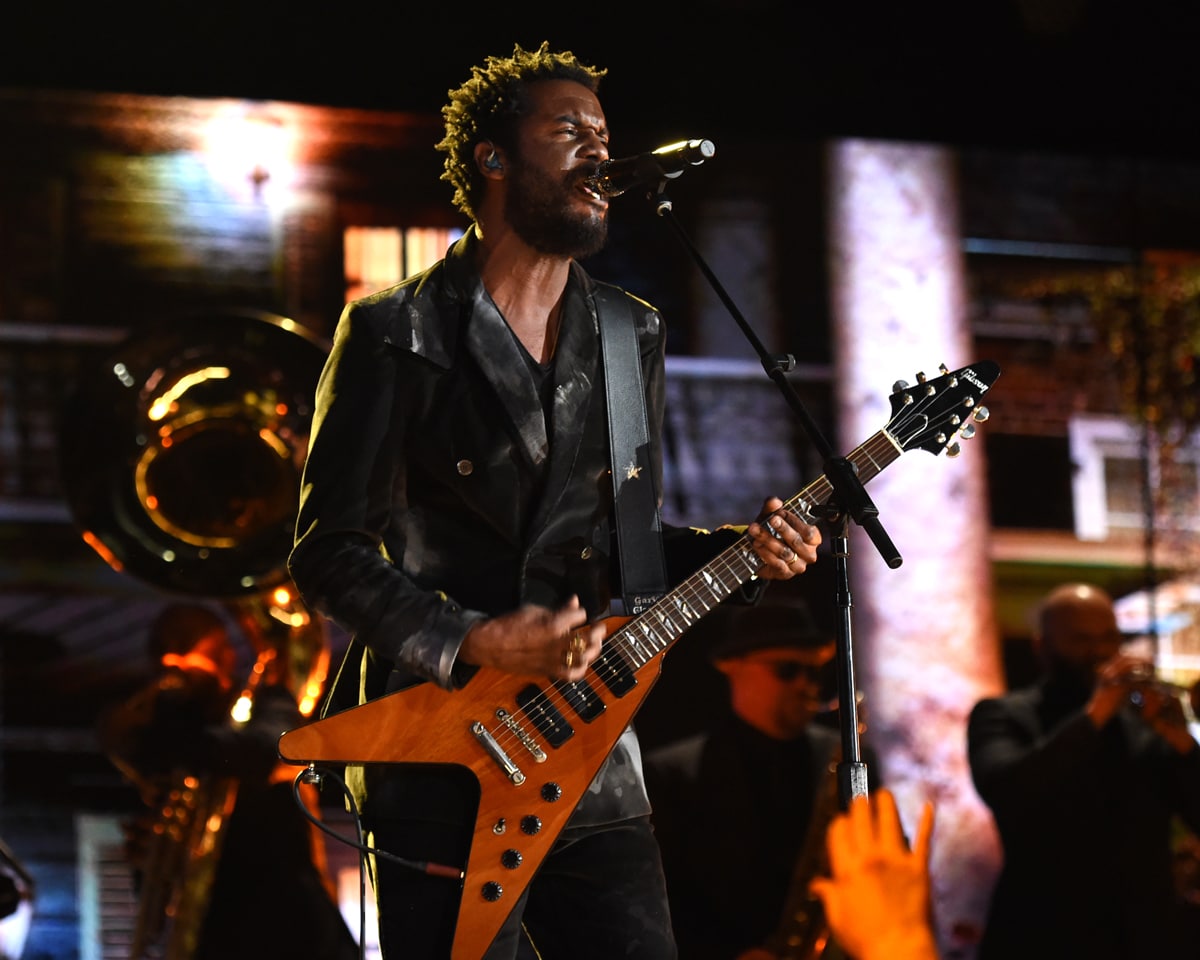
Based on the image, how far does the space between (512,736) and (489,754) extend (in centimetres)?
5

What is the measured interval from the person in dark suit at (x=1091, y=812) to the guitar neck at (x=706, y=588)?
8.40ft

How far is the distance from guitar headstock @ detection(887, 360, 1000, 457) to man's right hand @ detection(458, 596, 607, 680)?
2.69 ft

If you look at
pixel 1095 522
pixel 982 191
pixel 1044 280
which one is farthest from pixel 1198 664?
pixel 982 191

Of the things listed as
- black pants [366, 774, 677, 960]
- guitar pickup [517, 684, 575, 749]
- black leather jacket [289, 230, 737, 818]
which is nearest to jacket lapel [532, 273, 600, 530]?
black leather jacket [289, 230, 737, 818]

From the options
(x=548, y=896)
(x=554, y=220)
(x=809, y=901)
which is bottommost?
(x=809, y=901)

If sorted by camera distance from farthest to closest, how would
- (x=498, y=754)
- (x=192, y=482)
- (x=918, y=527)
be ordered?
(x=918, y=527) < (x=192, y=482) < (x=498, y=754)

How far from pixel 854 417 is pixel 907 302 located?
506 mm

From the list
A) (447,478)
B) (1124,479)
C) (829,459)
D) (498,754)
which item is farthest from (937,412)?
(1124,479)

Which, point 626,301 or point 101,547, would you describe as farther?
point 101,547

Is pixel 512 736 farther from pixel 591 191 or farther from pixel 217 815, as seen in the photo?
pixel 217 815

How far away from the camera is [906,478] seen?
5.58 meters

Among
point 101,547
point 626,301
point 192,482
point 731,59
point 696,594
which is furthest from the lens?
point 731,59

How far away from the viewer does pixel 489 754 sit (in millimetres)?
2461

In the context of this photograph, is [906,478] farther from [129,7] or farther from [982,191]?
[129,7]
